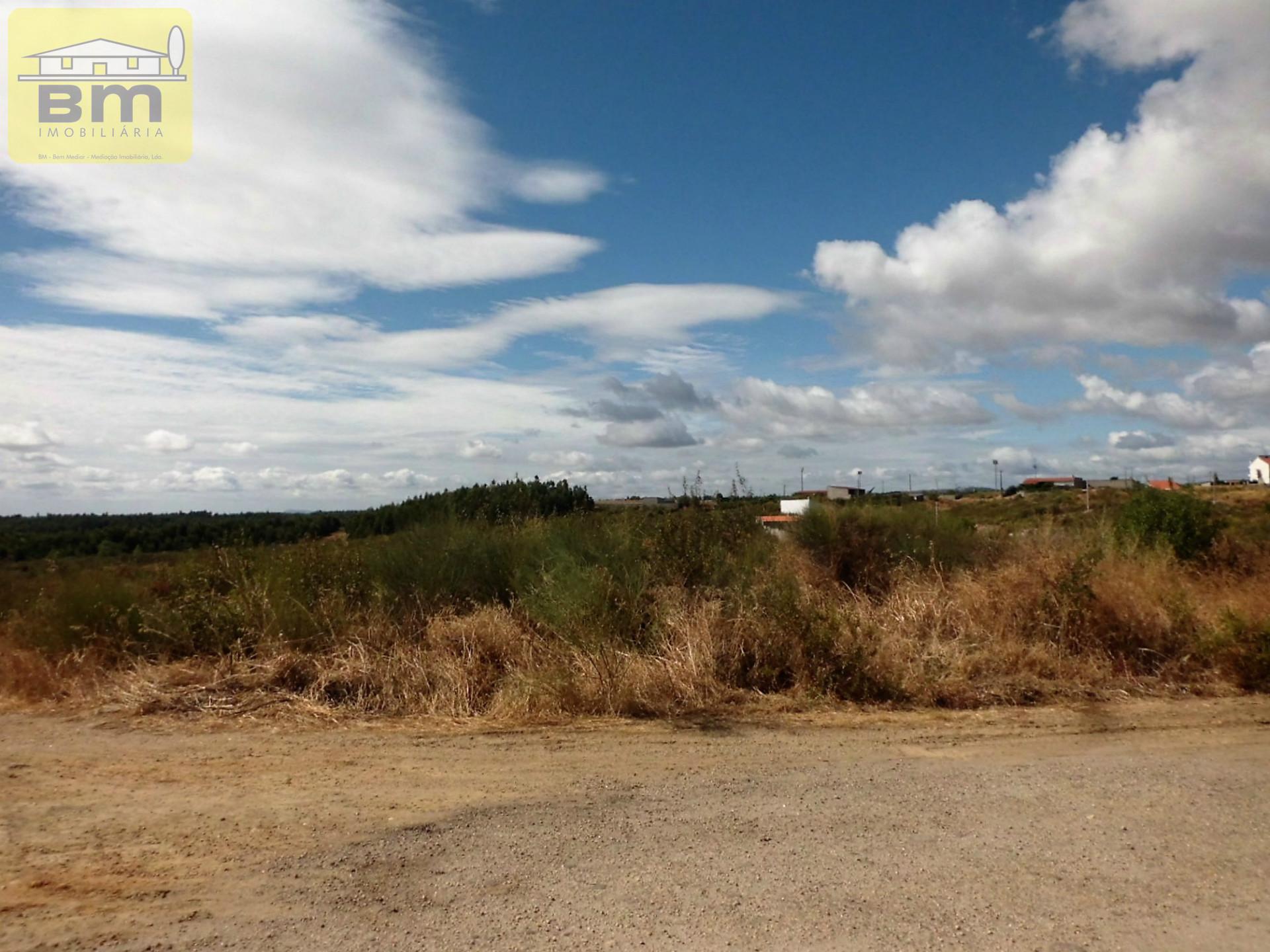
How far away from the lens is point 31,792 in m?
6.80

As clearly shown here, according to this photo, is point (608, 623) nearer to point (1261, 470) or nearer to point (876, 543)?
point (876, 543)

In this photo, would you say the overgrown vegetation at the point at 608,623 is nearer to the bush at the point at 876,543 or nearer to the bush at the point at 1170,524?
the bush at the point at 876,543

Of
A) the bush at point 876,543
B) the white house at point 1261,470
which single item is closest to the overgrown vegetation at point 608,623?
the bush at point 876,543

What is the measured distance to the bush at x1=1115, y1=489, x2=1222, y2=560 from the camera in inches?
612

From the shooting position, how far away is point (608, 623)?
10406 millimetres

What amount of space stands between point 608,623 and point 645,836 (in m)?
4.65

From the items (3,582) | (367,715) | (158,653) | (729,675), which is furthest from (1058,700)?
(3,582)

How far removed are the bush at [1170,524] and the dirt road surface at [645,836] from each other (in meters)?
7.56

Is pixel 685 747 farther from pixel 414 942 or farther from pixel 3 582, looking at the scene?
pixel 3 582

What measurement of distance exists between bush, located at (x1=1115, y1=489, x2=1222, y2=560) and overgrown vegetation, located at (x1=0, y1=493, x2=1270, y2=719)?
1074 millimetres

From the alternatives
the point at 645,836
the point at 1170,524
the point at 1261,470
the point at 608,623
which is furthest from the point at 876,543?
the point at 1261,470

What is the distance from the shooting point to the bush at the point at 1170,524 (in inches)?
612

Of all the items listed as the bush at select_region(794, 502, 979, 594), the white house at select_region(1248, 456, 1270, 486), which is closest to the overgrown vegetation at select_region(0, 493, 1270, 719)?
the bush at select_region(794, 502, 979, 594)

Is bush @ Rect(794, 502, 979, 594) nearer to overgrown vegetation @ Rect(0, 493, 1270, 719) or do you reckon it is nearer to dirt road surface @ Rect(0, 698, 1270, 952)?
overgrown vegetation @ Rect(0, 493, 1270, 719)
